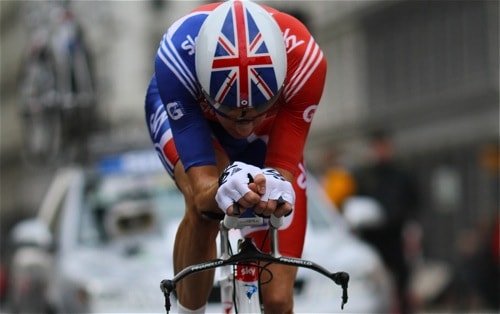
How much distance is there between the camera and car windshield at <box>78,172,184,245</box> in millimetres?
9750

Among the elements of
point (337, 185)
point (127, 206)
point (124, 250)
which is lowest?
point (124, 250)

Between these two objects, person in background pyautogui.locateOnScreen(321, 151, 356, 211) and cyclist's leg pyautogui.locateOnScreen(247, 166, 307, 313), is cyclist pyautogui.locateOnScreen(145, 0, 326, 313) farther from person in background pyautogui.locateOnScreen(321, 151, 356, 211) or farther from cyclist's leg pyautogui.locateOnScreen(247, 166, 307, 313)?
person in background pyautogui.locateOnScreen(321, 151, 356, 211)

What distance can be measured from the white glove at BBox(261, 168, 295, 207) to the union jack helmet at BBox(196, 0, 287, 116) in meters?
0.32

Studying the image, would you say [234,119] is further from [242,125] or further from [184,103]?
[184,103]

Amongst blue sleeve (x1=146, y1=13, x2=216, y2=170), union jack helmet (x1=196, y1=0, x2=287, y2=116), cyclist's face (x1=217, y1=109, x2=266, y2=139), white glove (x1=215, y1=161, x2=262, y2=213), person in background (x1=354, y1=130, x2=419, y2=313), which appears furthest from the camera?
person in background (x1=354, y1=130, x2=419, y2=313)

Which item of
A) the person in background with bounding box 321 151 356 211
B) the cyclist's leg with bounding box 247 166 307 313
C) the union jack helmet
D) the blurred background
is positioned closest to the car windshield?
the person in background with bounding box 321 151 356 211

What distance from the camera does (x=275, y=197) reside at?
4.76 meters

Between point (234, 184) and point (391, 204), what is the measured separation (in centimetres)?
812

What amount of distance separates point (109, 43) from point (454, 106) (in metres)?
23.9

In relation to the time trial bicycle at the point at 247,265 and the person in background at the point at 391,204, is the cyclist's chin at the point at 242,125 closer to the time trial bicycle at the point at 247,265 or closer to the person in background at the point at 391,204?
the time trial bicycle at the point at 247,265

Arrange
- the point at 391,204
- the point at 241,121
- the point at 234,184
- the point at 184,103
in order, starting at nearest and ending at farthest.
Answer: the point at 234,184
the point at 241,121
the point at 184,103
the point at 391,204

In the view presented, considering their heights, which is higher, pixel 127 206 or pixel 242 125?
pixel 242 125

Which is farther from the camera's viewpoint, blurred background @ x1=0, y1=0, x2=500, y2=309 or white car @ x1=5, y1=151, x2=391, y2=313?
blurred background @ x1=0, y1=0, x2=500, y2=309

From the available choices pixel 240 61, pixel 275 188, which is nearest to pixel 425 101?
pixel 240 61
